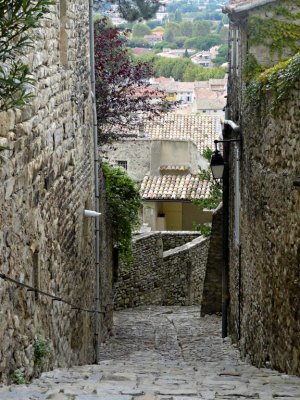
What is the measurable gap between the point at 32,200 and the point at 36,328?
113 centimetres

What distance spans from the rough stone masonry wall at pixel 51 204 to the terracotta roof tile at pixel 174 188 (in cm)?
1780

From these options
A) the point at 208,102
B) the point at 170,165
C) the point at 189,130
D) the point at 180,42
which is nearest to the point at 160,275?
the point at 170,165

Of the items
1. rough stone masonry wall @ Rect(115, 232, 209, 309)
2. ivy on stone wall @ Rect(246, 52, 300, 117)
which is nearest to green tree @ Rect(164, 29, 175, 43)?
rough stone masonry wall @ Rect(115, 232, 209, 309)

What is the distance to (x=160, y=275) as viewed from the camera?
2230 centimetres

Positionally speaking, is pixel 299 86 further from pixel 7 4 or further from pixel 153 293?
pixel 153 293

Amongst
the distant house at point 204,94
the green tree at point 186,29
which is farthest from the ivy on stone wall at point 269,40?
the green tree at point 186,29

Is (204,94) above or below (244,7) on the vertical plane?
above

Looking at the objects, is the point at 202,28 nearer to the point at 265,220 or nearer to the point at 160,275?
the point at 160,275

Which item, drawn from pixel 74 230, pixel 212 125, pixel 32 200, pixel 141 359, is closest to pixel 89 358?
pixel 141 359

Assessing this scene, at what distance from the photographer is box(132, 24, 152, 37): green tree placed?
99200 millimetres

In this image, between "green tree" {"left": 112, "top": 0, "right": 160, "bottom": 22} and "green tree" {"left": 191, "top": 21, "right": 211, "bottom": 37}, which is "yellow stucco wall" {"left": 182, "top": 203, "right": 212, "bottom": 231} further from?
"green tree" {"left": 191, "top": 21, "right": 211, "bottom": 37}

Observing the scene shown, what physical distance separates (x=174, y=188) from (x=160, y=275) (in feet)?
31.1

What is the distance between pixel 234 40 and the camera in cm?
1466

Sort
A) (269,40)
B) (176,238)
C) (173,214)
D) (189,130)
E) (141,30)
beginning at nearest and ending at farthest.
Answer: (269,40) < (176,238) < (173,214) < (189,130) < (141,30)
